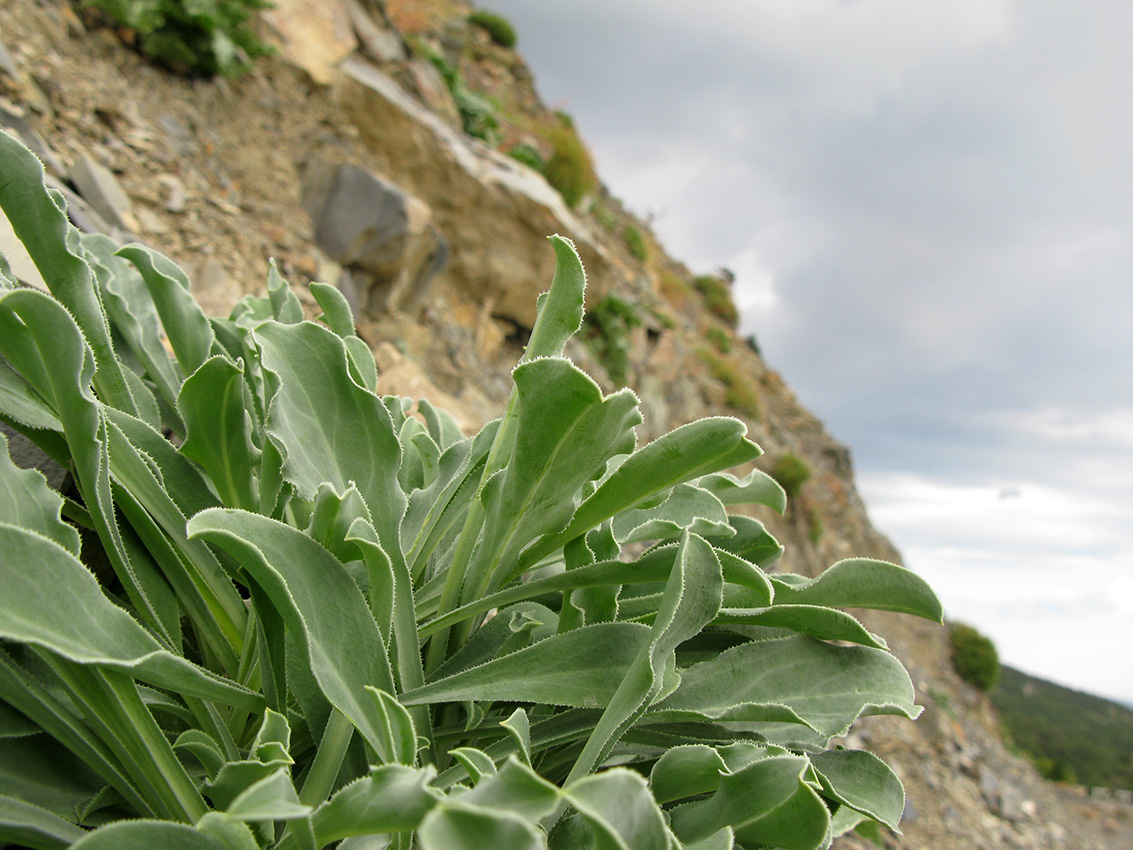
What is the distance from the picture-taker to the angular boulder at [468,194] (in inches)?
253

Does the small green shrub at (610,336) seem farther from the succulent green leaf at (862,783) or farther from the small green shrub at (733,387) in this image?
the succulent green leaf at (862,783)

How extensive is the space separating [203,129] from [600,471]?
16.8ft

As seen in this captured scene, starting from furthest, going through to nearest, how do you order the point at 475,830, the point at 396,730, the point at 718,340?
1. the point at 718,340
2. the point at 396,730
3. the point at 475,830

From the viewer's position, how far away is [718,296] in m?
19.8

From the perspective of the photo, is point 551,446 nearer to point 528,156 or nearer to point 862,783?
point 862,783

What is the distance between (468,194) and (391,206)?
1724 millimetres

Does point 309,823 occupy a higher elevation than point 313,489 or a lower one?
lower

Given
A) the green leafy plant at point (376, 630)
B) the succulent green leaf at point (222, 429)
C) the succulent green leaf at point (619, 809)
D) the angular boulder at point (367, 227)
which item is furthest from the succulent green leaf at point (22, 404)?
the angular boulder at point (367, 227)

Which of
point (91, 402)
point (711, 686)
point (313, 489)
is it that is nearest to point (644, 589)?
point (711, 686)

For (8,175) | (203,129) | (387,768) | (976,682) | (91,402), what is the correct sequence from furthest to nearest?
(976,682), (203,129), (8,175), (91,402), (387,768)

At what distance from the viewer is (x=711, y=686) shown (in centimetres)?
93

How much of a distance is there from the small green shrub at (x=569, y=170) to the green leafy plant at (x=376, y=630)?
9839 millimetres

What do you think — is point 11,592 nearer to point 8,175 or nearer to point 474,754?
point 474,754

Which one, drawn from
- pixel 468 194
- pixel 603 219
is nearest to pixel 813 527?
pixel 603 219
